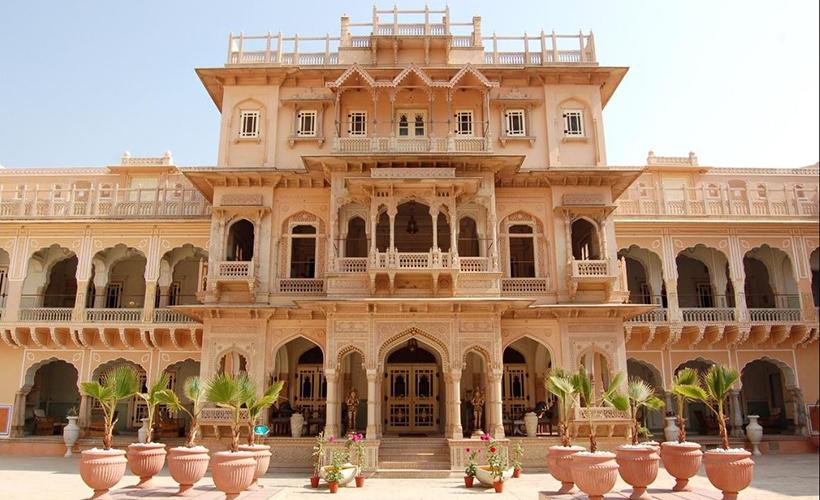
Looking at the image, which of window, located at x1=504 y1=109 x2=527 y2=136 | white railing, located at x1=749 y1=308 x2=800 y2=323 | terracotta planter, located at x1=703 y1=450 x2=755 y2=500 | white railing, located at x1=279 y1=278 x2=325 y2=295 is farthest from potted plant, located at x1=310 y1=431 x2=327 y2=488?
white railing, located at x1=749 y1=308 x2=800 y2=323

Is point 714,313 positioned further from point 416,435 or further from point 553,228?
point 416,435

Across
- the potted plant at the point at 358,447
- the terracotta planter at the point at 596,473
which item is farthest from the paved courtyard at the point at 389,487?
the terracotta planter at the point at 596,473

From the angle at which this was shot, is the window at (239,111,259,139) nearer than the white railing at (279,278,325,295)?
No

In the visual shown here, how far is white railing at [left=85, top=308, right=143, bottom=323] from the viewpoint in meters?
24.8

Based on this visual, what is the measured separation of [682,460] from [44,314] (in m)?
23.6

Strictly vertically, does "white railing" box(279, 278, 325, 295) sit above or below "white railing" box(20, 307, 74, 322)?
above

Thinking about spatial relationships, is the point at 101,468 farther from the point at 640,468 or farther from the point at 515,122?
the point at 515,122

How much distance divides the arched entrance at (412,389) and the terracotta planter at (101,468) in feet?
37.7

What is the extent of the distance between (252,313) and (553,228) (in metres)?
10.8

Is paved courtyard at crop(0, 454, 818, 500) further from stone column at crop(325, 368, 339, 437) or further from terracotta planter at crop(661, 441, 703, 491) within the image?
stone column at crop(325, 368, 339, 437)

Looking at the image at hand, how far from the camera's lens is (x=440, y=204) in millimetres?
21062

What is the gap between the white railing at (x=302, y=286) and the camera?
71.3ft

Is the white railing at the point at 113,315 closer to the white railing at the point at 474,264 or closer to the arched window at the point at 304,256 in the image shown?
the arched window at the point at 304,256

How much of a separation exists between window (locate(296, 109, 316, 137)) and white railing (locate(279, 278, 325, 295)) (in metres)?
5.55
